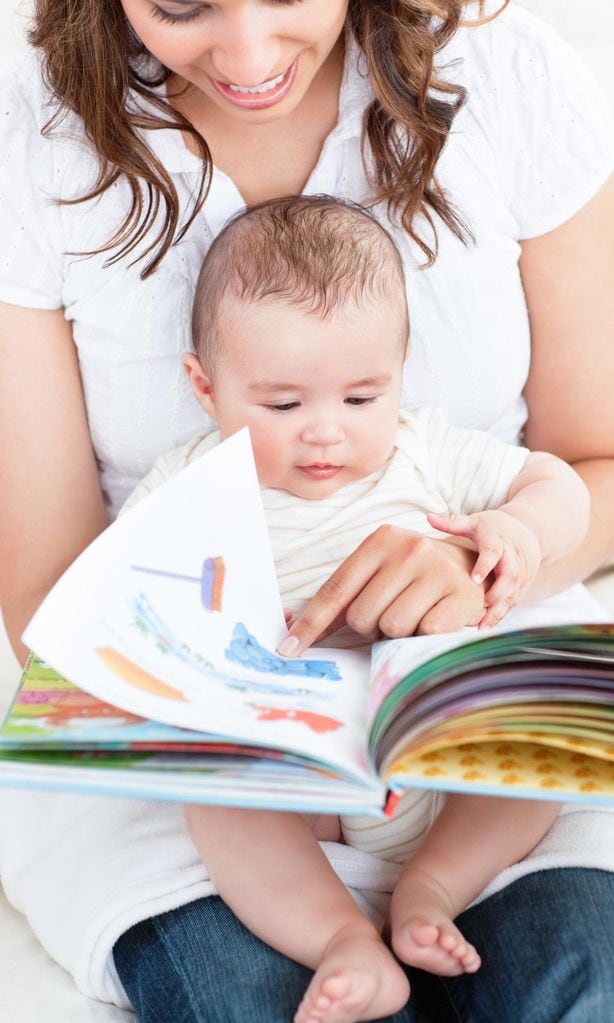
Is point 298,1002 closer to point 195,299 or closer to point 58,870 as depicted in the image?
point 58,870

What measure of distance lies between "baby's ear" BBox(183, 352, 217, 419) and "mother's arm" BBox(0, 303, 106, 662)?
6.5 inches

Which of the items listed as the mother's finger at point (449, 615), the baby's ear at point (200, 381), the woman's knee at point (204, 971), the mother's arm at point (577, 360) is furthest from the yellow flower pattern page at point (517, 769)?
the baby's ear at point (200, 381)

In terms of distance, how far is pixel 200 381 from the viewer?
4.62ft

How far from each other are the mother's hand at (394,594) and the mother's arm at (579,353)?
300 millimetres

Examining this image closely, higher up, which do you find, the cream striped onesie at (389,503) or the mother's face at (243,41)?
the mother's face at (243,41)

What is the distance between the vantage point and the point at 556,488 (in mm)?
1395

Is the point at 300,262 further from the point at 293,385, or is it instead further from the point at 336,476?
the point at 336,476

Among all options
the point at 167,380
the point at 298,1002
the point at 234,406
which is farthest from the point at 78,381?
the point at 298,1002

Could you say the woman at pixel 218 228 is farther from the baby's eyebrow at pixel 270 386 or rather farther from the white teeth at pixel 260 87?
the baby's eyebrow at pixel 270 386

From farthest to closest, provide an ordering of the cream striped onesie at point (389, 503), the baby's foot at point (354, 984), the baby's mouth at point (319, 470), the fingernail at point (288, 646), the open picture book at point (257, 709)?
the baby's mouth at point (319, 470) < the cream striped onesie at point (389, 503) < the fingernail at point (288, 646) < the baby's foot at point (354, 984) < the open picture book at point (257, 709)

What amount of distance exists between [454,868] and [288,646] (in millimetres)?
253

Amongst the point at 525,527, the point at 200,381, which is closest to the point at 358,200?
the point at 200,381

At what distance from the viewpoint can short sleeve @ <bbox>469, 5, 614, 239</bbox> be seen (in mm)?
1470

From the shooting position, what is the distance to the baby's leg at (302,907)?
1.02 meters
